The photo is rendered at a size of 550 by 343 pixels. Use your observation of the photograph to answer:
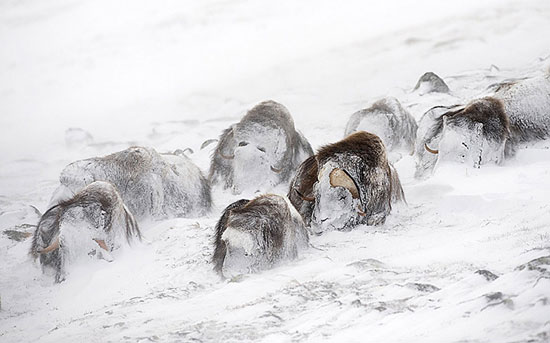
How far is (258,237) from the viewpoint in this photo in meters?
7.36

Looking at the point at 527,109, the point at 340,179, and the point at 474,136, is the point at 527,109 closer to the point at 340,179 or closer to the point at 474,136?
the point at 474,136

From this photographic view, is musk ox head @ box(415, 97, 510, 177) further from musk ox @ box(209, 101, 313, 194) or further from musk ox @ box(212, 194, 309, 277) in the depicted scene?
musk ox @ box(212, 194, 309, 277)

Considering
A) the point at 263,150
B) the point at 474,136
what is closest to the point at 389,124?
the point at 263,150

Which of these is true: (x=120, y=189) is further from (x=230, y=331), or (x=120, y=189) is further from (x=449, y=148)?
(x=230, y=331)

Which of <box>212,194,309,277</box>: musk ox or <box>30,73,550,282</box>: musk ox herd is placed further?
<box>30,73,550,282</box>: musk ox herd

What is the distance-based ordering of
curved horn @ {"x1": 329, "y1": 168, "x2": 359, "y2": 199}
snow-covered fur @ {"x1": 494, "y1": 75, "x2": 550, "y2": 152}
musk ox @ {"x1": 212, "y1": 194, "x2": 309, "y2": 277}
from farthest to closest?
snow-covered fur @ {"x1": 494, "y1": 75, "x2": 550, "y2": 152} < curved horn @ {"x1": 329, "y1": 168, "x2": 359, "y2": 199} < musk ox @ {"x1": 212, "y1": 194, "x2": 309, "y2": 277}

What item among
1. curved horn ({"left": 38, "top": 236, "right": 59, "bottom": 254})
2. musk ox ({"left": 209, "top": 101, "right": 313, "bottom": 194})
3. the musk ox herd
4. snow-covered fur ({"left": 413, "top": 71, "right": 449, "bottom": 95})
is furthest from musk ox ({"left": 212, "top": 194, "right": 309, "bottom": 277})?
snow-covered fur ({"left": 413, "top": 71, "right": 449, "bottom": 95})

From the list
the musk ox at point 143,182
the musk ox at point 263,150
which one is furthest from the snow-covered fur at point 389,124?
the musk ox at point 143,182

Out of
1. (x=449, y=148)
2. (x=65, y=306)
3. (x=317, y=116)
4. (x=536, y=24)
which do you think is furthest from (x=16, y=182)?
(x=536, y=24)

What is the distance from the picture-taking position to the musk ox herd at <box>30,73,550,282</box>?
7.70 meters

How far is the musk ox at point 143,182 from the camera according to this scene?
11.2 meters

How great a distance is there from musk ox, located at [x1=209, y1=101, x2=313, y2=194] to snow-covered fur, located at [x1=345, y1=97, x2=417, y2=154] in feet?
8.59

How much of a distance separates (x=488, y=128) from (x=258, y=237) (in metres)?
5.07

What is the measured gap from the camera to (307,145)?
13742 mm
